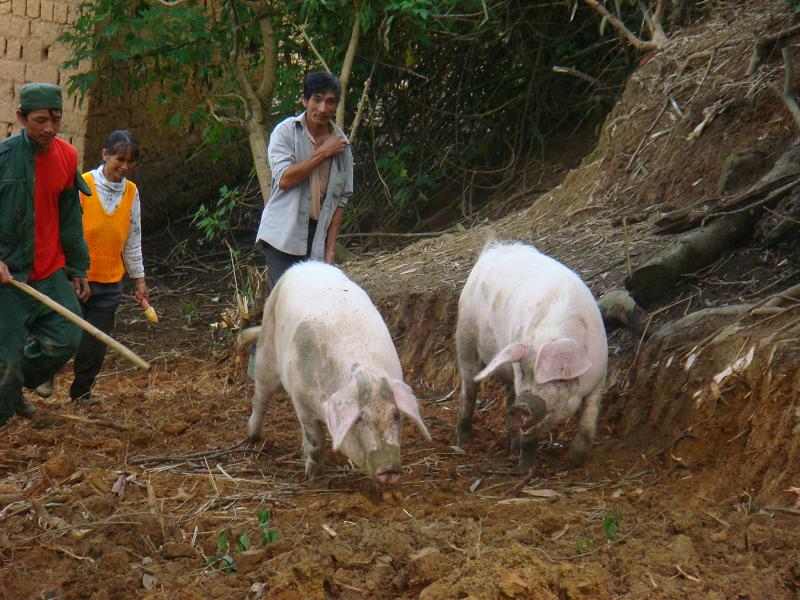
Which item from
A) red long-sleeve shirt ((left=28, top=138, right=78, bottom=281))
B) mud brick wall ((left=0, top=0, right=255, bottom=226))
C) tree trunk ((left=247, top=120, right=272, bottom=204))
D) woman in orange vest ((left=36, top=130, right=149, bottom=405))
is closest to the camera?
red long-sleeve shirt ((left=28, top=138, right=78, bottom=281))

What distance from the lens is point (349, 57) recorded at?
33.7ft

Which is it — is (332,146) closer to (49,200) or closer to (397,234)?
(49,200)

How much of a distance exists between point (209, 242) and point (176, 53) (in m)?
3.43

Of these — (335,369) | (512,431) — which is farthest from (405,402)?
(512,431)

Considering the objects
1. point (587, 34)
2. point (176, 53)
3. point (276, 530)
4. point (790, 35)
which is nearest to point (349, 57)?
point (176, 53)

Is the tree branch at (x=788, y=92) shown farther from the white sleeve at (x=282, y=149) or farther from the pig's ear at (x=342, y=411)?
the pig's ear at (x=342, y=411)

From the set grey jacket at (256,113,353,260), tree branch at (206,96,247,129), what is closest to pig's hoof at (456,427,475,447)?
grey jacket at (256,113,353,260)

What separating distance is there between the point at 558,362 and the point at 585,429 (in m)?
0.49

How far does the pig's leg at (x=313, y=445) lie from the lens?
552 centimetres

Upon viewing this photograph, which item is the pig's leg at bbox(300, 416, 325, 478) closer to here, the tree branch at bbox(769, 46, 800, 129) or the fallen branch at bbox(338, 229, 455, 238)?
the tree branch at bbox(769, 46, 800, 129)

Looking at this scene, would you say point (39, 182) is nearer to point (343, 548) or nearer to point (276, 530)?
point (276, 530)

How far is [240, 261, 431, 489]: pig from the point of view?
4980 mm

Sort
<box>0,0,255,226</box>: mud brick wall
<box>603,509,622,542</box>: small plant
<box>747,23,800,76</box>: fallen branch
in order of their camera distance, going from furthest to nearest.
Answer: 1. <box>0,0,255,226</box>: mud brick wall
2. <box>747,23,800,76</box>: fallen branch
3. <box>603,509,622,542</box>: small plant

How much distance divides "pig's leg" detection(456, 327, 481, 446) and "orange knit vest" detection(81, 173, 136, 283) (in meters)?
2.51
